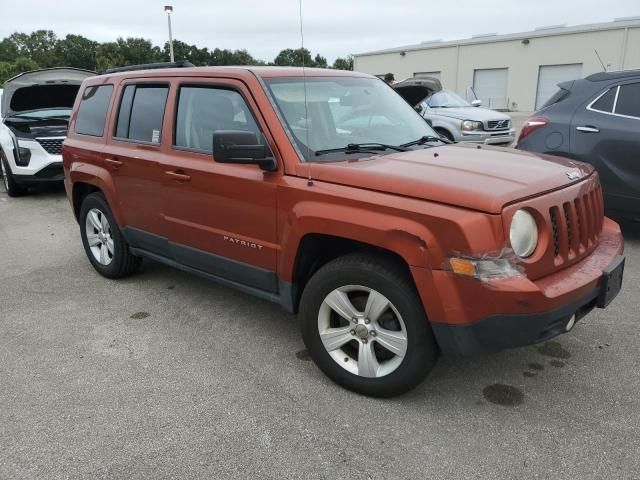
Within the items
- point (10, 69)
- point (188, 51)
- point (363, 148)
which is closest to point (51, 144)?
point (363, 148)

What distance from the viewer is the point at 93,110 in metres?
4.89

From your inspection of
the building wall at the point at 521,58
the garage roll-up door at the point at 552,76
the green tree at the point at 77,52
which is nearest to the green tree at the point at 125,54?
the green tree at the point at 77,52

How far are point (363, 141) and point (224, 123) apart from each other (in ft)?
3.10

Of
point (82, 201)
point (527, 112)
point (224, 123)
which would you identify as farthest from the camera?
point (527, 112)

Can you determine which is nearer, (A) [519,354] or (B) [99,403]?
(B) [99,403]

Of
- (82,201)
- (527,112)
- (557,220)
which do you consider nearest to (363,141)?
(557,220)

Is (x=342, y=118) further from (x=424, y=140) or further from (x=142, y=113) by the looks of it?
(x=142, y=113)

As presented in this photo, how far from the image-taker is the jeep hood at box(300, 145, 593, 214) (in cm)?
254

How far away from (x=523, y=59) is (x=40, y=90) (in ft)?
108

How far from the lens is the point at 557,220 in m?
2.70

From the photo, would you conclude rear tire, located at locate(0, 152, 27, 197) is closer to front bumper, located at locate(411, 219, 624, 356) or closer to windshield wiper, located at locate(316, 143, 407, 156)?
windshield wiper, located at locate(316, 143, 407, 156)

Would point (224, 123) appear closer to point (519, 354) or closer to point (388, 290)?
point (388, 290)

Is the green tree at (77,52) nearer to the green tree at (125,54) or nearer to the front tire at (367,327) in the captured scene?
the green tree at (125,54)

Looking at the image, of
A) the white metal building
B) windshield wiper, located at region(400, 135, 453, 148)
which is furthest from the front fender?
the white metal building
